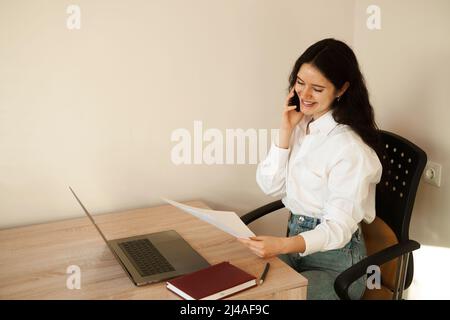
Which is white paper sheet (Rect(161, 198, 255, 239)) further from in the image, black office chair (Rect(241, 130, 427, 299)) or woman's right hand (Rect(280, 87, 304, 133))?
woman's right hand (Rect(280, 87, 304, 133))

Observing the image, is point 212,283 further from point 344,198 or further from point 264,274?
point 344,198

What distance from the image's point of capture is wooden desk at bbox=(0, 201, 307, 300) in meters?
1.22

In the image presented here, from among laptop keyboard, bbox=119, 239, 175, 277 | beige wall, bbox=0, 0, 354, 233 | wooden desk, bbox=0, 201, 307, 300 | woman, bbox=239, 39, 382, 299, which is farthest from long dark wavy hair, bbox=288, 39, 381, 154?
laptop keyboard, bbox=119, 239, 175, 277

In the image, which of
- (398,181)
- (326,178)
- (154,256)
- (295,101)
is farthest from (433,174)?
(154,256)

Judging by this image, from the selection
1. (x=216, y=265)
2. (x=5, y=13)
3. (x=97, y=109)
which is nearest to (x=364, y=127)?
(x=216, y=265)

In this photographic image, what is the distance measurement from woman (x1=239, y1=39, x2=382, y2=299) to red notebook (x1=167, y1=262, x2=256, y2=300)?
0.13 m

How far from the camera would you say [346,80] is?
1524mm

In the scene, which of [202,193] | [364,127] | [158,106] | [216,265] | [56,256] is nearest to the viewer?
[216,265]

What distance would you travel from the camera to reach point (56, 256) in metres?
1.43

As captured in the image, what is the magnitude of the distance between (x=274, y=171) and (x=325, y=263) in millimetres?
388

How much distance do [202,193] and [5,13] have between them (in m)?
1.02

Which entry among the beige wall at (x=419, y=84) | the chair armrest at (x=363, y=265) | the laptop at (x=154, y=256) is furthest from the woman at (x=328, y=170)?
the beige wall at (x=419, y=84)
